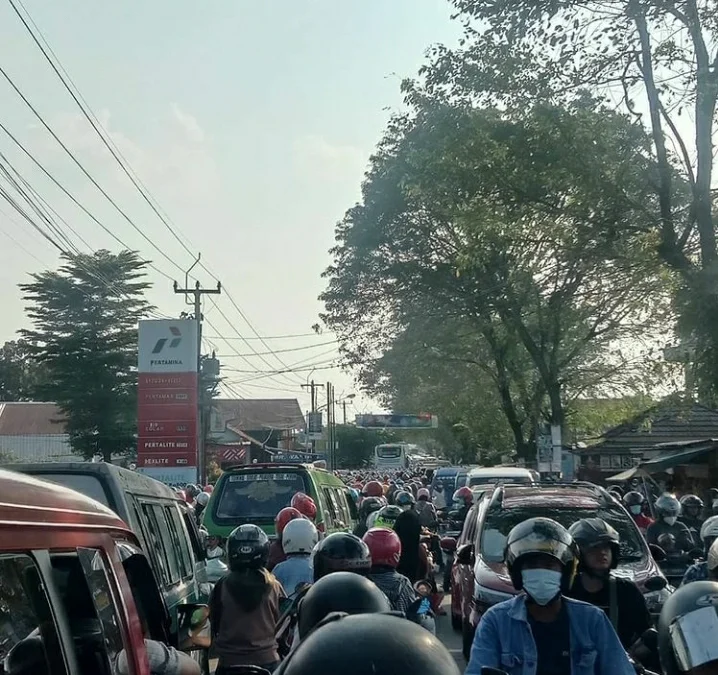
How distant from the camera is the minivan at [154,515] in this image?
21.0 ft

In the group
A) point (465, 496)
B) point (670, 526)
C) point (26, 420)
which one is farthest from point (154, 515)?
point (26, 420)

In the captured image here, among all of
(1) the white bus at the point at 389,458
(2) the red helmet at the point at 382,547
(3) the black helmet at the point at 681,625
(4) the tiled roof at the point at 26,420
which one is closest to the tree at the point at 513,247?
(2) the red helmet at the point at 382,547

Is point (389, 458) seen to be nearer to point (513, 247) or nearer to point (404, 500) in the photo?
point (513, 247)

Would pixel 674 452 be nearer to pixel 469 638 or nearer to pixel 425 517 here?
pixel 425 517

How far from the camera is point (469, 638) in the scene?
1022 cm

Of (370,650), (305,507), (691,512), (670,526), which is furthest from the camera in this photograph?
(691,512)

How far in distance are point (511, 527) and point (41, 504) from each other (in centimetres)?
768

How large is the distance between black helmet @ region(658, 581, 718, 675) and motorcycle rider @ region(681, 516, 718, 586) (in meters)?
1.39

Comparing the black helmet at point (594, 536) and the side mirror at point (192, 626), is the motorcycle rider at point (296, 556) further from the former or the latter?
the black helmet at point (594, 536)

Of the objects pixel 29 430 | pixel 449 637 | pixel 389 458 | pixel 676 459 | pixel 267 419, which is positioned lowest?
pixel 449 637

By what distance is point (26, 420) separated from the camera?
225 feet

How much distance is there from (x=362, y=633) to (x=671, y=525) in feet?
36.0

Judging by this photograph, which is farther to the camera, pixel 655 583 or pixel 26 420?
pixel 26 420

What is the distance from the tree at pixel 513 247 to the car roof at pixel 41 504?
50.5ft
